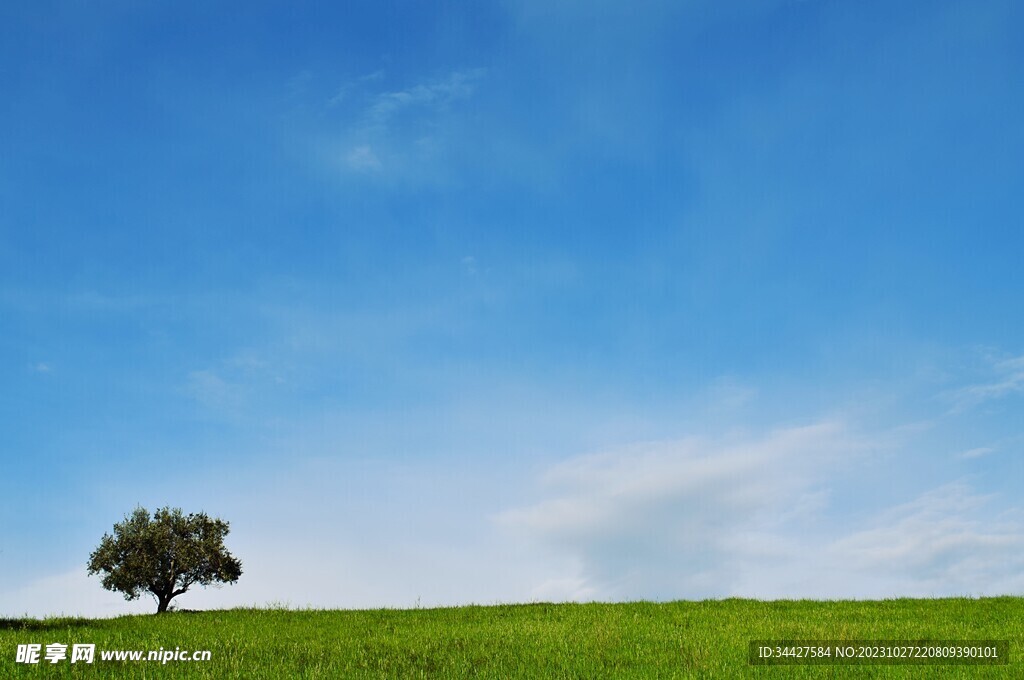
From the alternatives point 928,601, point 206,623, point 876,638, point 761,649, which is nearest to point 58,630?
point 206,623

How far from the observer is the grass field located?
21344 mm

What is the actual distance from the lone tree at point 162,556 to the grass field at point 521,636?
→ 29.5 feet

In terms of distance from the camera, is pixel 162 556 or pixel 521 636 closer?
pixel 521 636

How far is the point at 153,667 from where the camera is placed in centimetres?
2188

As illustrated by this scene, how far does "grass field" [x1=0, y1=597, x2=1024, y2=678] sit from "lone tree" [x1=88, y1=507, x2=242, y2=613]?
29.5 feet

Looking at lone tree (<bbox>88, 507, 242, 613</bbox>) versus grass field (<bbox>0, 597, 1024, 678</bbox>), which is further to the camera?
lone tree (<bbox>88, 507, 242, 613</bbox>)

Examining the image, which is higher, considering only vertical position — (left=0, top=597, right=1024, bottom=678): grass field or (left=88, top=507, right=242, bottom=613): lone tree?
(left=88, top=507, right=242, bottom=613): lone tree

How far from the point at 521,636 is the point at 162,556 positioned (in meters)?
28.1

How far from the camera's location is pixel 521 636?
89.7 feet

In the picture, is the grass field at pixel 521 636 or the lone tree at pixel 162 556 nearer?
the grass field at pixel 521 636

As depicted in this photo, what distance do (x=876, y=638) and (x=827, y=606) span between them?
839 centimetres

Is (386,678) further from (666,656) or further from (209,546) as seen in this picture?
(209,546)

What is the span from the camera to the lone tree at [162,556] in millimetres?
46625

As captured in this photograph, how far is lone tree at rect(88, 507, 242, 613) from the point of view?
1836 inches
